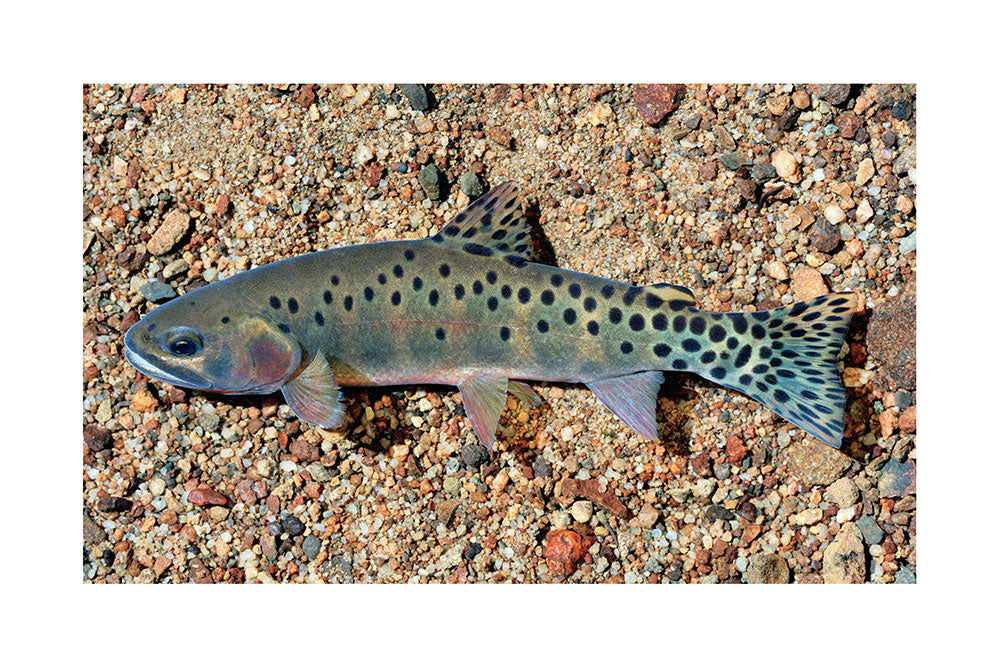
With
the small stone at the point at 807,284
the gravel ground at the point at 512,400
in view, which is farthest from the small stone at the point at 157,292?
the small stone at the point at 807,284

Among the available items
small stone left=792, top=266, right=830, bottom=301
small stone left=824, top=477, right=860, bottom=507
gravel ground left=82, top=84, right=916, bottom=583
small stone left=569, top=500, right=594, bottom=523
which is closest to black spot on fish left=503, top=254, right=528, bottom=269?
gravel ground left=82, top=84, right=916, bottom=583

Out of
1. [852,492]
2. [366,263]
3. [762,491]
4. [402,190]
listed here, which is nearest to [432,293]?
[366,263]

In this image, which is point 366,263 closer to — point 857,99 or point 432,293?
point 432,293

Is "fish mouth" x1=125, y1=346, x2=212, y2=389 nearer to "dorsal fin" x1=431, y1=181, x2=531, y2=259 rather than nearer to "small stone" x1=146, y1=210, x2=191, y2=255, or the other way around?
"small stone" x1=146, y1=210, x2=191, y2=255

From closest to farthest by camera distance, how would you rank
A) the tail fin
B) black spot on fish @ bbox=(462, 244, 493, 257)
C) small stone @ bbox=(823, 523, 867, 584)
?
the tail fin
black spot on fish @ bbox=(462, 244, 493, 257)
small stone @ bbox=(823, 523, 867, 584)

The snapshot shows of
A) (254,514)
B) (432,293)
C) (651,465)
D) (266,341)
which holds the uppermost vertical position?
(432,293)

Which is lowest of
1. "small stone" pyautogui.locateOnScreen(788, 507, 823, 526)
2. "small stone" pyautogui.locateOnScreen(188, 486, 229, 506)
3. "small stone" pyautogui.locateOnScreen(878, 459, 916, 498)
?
"small stone" pyautogui.locateOnScreen(788, 507, 823, 526)
